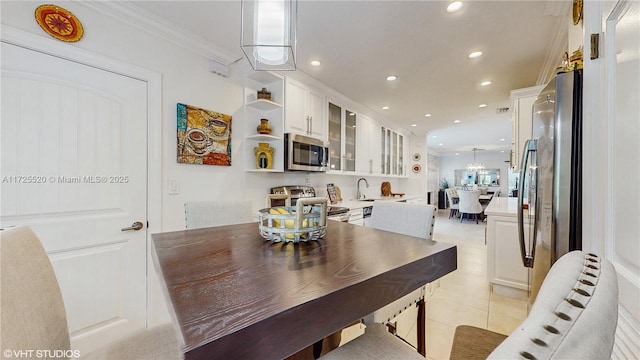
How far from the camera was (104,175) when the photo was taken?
1733mm

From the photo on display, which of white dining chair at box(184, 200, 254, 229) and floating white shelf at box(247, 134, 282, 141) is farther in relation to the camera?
floating white shelf at box(247, 134, 282, 141)

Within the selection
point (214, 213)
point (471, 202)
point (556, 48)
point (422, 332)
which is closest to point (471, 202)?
point (471, 202)

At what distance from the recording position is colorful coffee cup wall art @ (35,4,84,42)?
1500 mm

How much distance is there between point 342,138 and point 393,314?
9.36ft

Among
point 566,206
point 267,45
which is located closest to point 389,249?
point 566,206

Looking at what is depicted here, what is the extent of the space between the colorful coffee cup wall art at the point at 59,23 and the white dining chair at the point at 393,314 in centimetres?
230

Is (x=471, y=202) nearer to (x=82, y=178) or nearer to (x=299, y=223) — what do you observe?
(x=299, y=223)

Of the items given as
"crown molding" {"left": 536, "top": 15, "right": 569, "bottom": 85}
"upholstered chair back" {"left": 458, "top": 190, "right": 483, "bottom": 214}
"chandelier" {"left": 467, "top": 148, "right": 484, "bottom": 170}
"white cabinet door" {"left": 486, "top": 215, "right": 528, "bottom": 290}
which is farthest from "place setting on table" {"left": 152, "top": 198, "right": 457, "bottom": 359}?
"chandelier" {"left": 467, "top": 148, "right": 484, "bottom": 170}

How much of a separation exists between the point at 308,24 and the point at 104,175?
1.92 meters

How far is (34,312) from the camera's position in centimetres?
69

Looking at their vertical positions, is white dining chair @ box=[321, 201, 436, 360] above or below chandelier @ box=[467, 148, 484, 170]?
below

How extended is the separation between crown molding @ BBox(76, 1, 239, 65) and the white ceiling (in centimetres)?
2

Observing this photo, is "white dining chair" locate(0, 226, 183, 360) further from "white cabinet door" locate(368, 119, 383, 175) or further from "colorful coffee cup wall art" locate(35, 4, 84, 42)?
"white cabinet door" locate(368, 119, 383, 175)

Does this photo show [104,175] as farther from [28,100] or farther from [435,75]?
[435,75]
